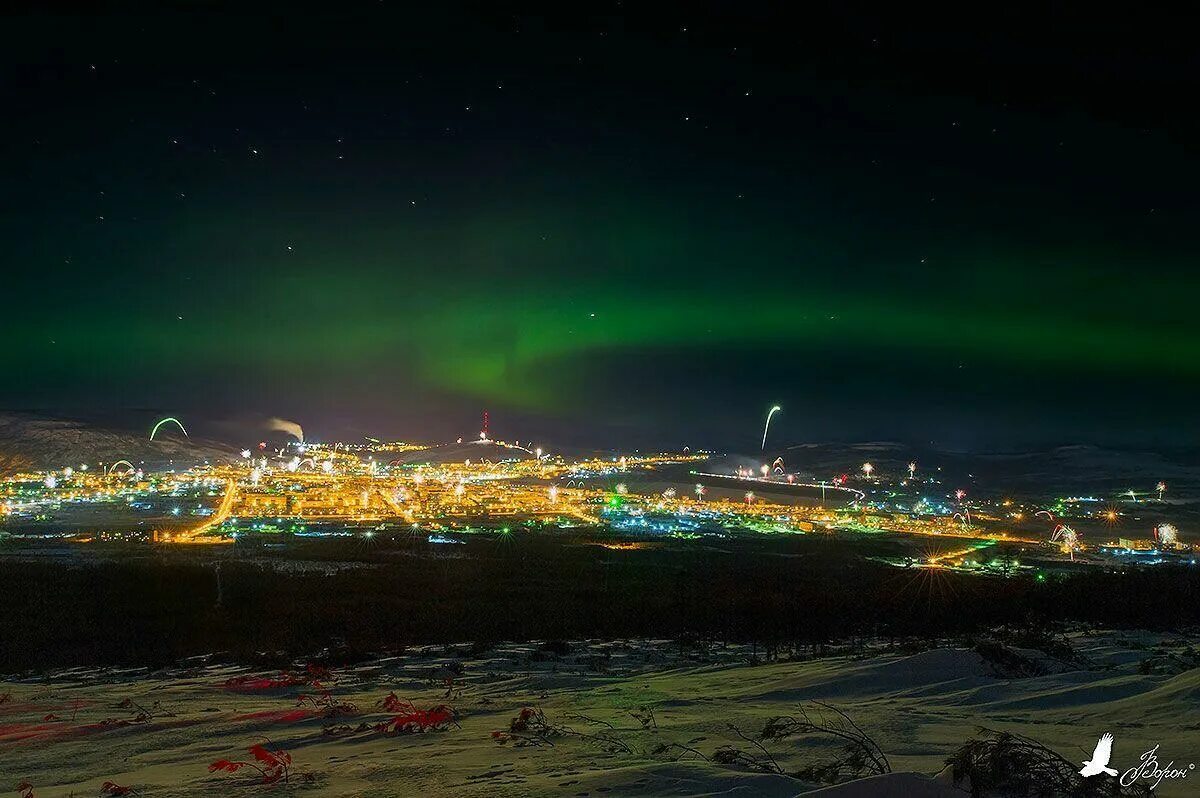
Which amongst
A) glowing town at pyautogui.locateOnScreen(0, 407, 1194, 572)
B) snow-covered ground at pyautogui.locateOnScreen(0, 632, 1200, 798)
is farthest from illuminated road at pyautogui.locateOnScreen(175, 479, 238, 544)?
snow-covered ground at pyautogui.locateOnScreen(0, 632, 1200, 798)

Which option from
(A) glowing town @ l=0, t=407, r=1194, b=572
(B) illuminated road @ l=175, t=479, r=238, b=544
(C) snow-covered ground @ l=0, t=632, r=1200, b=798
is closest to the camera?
(C) snow-covered ground @ l=0, t=632, r=1200, b=798

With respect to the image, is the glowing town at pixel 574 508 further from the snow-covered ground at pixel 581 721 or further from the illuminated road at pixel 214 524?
the snow-covered ground at pixel 581 721

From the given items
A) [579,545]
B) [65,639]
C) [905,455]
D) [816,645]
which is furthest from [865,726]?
[905,455]

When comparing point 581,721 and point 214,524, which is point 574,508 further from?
point 581,721

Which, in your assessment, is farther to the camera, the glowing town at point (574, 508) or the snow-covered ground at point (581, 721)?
the glowing town at point (574, 508)

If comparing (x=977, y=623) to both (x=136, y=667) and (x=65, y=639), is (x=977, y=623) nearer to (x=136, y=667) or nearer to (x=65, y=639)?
(x=136, y=667)

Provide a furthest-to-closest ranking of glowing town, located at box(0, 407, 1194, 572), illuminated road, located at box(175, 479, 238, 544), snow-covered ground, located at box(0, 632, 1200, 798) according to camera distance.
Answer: glowing town, located at box(0, 407, 1194, 572)
illuminated road, located at box(175, 479, 238, 544)
snow-covered ground, located at box(0, 632, 1200, 798)

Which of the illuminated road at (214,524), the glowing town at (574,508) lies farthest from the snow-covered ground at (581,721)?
the illuminated road at (214,524)

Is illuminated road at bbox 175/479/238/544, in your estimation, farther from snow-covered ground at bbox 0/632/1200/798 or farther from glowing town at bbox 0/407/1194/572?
snow-covered ground at bbox 0/632/1200/798
